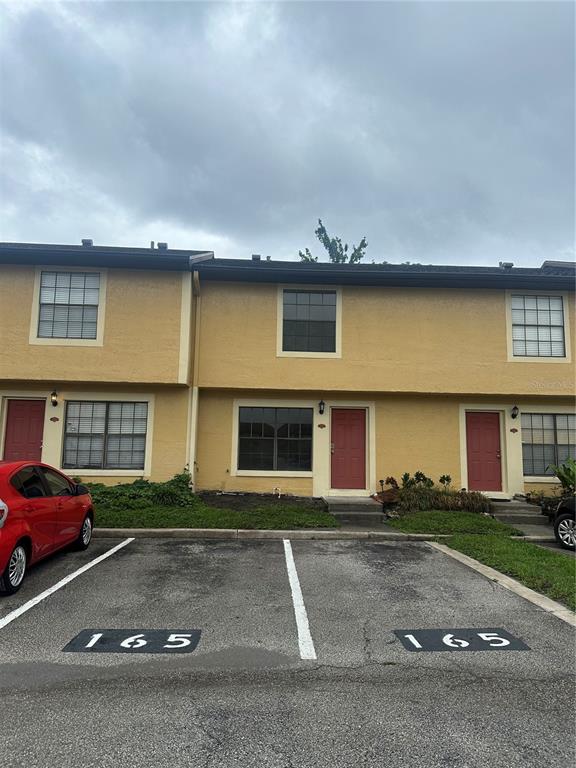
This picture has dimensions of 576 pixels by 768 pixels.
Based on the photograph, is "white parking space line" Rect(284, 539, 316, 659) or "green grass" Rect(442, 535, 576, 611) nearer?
"white parking space line" Rect(284, 539, 316, 659)

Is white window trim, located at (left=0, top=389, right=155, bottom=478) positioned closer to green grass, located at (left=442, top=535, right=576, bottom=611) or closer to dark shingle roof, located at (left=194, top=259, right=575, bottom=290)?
dark shingle roof, located at (left=194, top=259, right=575, bottom=290)

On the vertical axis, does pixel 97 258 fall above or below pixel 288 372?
above

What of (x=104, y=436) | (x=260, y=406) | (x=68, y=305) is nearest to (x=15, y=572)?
(x=104, y=436)

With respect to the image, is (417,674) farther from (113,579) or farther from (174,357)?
(174,357)

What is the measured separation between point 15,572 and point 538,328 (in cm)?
1218

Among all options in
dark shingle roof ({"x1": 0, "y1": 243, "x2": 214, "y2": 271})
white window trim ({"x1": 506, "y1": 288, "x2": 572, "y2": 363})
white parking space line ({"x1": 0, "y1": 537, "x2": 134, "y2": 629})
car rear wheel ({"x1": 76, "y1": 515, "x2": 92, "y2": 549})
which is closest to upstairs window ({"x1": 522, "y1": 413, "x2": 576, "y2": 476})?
white window trim ({"x1": 506, "y1": 288, "x2": 572, "y2": 363})

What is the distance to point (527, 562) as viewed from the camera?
22.1ft

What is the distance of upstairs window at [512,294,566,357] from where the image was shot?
1195 centimetres

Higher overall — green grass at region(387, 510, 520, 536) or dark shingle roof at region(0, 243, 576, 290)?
dark shingle roof at region(0, 243, 576, 290)

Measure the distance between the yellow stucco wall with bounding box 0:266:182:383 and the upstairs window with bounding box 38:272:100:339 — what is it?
272mm

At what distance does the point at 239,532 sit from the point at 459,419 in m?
6.76

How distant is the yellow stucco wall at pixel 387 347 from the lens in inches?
456

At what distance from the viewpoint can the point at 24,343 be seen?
35.0 feet

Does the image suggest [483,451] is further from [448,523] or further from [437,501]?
[448,523]
